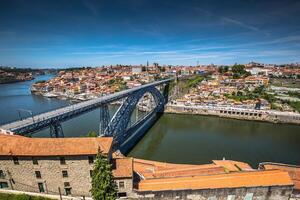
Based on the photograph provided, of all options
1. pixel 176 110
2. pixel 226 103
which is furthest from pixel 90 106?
pixel 226 103

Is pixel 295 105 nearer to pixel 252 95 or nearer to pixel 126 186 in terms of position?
pixel 252 95

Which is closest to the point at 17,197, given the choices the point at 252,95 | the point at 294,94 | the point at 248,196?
the point at 248,196

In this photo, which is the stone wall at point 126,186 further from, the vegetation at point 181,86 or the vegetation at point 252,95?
the vegetation at point 181,86

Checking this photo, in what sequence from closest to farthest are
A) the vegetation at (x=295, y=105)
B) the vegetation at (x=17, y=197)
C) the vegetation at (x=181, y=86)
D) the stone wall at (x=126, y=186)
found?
1. the vegetation at (x=17, y=197)
2. the stone wall at (x=126, y=186)
3. the vegetation at (x=295, y=105)
4. the vegetation at (x=181, y=86)

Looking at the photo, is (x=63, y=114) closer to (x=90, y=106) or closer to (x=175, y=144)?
(x=90, y=106)

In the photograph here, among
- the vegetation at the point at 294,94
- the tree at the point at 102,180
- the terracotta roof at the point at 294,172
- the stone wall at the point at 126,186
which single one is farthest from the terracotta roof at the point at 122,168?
the vegetation at the point at 294,94

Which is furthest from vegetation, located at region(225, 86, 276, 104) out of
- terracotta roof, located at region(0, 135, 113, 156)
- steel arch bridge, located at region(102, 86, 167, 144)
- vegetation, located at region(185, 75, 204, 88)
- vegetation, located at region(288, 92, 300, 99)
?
terracotta roof, located at region(0, 135, 113, 156)
